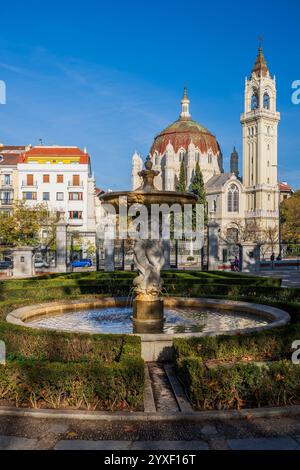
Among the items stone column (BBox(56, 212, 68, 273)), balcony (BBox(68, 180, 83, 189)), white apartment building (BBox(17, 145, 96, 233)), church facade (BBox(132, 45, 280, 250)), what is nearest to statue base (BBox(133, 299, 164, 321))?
stone column (BBox(56, 212, 68, 273))

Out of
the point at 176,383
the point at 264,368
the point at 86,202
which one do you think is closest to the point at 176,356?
the point at 176,383

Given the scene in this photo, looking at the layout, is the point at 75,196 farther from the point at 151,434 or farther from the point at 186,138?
the point at 151,434

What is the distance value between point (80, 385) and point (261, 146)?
80.7 meters

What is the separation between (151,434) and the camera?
531 centimetres

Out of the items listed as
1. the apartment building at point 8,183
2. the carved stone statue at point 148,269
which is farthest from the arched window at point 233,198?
the carved stone statue at point 148,269

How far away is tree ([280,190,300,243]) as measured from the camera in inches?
2279

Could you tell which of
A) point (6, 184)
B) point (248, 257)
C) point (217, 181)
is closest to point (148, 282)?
point (248, 257)

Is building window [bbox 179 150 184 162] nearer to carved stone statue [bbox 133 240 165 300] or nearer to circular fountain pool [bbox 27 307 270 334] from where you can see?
circular fountain pool [bbox 27 307 270 334]

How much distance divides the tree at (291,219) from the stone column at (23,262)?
1382 inches

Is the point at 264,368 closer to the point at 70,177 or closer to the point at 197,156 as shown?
the point at 70,177

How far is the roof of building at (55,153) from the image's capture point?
59906mm

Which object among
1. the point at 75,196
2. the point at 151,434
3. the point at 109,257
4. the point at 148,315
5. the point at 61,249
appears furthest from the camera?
the point at 75,196

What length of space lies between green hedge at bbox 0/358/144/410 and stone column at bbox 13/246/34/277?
904 inches
